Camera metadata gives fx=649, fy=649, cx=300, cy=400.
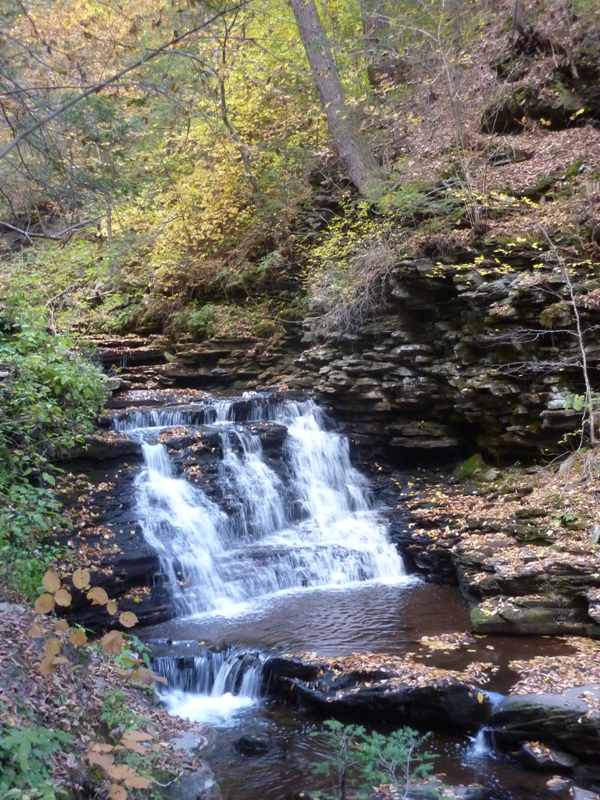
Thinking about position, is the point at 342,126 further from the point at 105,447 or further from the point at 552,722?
the point at 552,722

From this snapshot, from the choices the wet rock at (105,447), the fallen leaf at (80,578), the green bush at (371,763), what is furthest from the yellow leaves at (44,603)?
the wet rock at (105,447)

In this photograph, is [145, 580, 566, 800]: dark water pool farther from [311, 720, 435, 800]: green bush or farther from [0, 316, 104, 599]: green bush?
[0, 316, 104, 599]: green bush

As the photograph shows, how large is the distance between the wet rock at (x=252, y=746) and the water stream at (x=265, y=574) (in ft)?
0.28

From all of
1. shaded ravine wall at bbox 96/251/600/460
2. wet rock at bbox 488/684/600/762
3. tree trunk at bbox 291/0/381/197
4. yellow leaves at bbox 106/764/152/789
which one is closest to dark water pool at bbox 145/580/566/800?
wet rock at bbox 488/684/600/762

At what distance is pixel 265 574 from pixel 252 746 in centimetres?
353

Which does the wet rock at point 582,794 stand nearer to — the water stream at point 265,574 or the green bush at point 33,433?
the water stream at point 265,574

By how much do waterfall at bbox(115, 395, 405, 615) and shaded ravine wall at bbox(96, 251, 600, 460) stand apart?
107 cm

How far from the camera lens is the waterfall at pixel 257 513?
9125 mm

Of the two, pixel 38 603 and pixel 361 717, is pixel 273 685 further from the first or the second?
pixel 38 603

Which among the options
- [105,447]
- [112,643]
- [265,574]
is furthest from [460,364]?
[112,643]

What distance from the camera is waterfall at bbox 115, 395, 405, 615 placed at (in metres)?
9.12

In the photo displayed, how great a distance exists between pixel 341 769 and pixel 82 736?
5.41ft

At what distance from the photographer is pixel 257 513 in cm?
1056

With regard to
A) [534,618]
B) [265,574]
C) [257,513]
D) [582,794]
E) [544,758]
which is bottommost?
[582,794]
